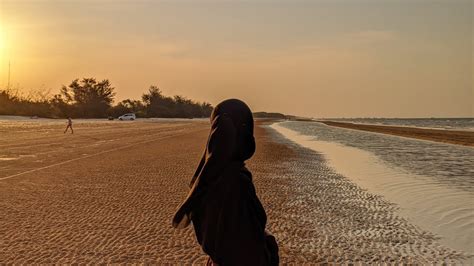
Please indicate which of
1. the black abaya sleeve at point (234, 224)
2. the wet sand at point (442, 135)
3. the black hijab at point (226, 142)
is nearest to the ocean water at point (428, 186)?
the black abaya sleeve at point (234, 224)

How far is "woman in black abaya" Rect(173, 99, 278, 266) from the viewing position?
2.77 m

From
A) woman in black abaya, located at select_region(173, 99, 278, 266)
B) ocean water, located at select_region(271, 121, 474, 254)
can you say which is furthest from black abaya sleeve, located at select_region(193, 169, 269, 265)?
ocean water, located at select_region(271, 121, 474, 254)

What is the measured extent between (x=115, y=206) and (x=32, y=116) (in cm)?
6804

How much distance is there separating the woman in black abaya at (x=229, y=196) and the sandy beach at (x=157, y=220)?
3096 mm

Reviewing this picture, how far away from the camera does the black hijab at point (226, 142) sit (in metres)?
2.74

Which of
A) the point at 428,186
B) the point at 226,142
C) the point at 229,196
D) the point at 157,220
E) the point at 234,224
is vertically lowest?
the point at 428,186

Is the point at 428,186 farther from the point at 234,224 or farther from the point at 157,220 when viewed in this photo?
the point at 234,224

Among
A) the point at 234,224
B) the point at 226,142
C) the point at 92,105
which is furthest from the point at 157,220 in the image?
the point at 92,105

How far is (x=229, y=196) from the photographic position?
9.12 feet

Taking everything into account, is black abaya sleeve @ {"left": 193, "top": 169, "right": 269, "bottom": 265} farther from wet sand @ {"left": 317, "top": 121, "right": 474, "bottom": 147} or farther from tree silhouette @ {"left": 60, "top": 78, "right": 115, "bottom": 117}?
tree silhouette @ {"left": 60, "top": 78, "right": 115, "bottom": 117}

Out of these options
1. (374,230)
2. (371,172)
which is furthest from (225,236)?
(371,172)

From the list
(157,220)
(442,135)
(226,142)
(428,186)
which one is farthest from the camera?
(442,135)

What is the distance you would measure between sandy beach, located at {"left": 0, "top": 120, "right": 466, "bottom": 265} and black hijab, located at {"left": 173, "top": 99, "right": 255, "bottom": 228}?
330 cm

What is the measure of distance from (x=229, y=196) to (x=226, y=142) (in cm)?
32
